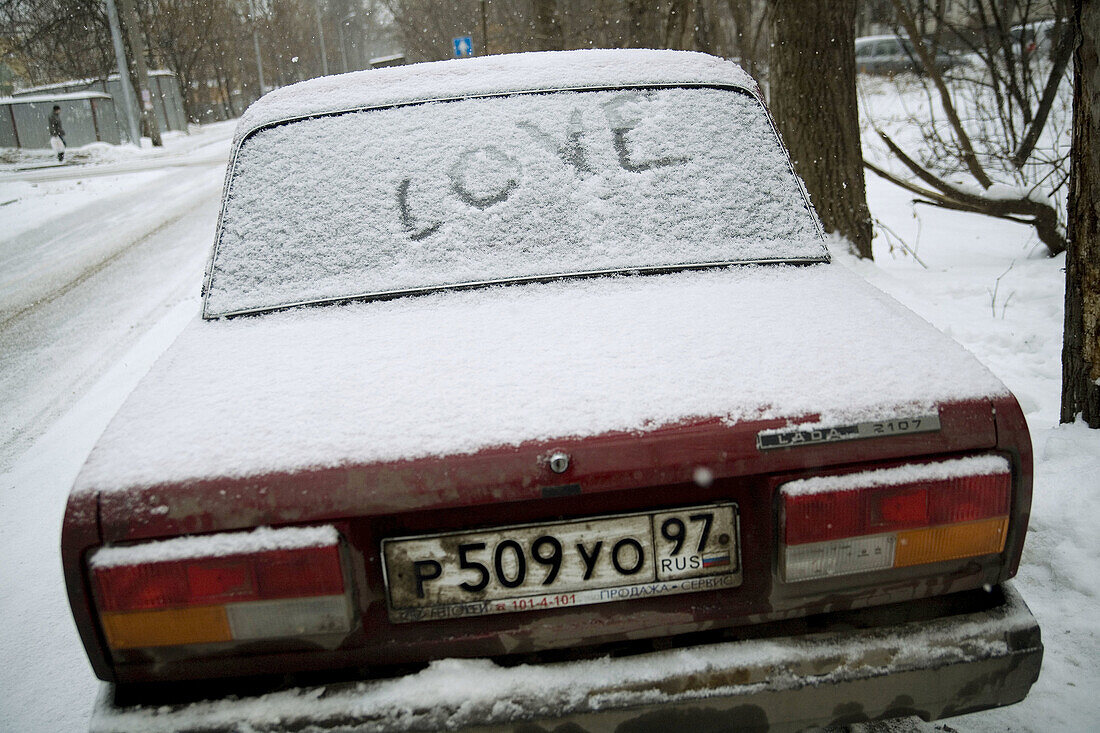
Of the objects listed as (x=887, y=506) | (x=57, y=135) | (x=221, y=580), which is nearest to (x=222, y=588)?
(x=221, y=580)

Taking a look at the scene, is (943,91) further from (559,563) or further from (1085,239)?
(559,563)

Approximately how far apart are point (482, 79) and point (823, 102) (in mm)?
4510

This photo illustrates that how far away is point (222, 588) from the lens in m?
1.35

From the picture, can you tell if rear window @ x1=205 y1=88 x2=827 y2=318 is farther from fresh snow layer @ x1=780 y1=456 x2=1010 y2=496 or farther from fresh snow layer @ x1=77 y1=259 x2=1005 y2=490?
fresh snow layer @ x1=780 y1=456 x2=1010 y2=496

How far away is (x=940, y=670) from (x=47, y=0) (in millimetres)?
34501

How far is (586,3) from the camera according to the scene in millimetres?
21891

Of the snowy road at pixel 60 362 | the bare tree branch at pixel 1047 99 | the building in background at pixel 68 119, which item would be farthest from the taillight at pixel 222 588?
the building in background at pixel 68 119

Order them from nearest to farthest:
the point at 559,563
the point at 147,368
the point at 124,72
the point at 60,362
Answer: the point at 559,563 → the point at 147,368 → the point at 60,362 → the point at 124,72

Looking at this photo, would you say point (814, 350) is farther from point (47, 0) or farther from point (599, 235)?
point (47, 0)

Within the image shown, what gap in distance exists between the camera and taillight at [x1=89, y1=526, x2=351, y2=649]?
52.5 inches

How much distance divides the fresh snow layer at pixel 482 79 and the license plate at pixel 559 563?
1.53m

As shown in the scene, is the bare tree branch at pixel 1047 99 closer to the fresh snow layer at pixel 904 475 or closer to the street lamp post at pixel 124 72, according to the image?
the fresh snow layer at pixel 904 475

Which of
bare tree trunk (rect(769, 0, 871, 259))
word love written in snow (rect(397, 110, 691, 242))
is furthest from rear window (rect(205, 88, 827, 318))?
bare tree trunk (rect(769, 0, 871, 259))

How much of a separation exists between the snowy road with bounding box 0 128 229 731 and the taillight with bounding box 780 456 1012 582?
86.2 inches
